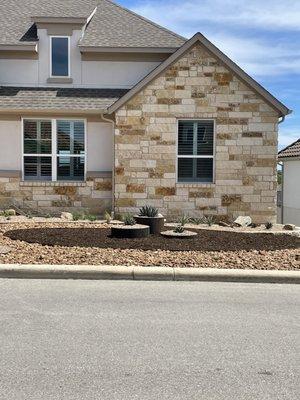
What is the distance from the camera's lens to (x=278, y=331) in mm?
6000

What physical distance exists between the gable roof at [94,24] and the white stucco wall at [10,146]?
9.77ft

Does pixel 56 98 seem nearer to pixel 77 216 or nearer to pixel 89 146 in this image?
pixel 89 146

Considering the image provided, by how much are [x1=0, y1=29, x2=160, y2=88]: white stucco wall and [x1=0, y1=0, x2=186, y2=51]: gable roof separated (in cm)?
42

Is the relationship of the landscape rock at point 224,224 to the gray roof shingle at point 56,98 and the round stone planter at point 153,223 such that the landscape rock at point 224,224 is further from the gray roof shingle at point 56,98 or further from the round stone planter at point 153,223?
the gray roof shingle at point 56,98

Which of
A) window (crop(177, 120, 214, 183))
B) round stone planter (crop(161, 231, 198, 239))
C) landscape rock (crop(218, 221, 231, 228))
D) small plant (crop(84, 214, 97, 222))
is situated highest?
window (crop(177, 120, 214, 183))

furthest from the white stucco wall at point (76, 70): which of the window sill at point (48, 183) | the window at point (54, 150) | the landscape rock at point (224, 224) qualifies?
the landscape rock at point (224, 224)

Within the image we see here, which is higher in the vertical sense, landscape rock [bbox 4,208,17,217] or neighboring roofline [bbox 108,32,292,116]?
neighboring roofline [bbox 108,32,292,116]

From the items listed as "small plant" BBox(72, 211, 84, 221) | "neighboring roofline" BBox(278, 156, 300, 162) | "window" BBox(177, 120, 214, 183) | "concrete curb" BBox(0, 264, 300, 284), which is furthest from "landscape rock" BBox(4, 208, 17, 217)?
"neighboring roofline" BBox(278, 156, 300, 162)

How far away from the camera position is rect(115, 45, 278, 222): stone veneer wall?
15.8 m

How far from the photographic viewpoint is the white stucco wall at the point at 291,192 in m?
24.2

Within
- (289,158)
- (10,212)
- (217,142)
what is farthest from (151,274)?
(289,158)

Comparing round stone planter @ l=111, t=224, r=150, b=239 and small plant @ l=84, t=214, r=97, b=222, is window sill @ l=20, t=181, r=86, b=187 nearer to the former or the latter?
small plant @ l=84, t=214, r=97, b=222

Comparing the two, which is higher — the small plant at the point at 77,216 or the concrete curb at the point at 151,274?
the small plant at the point at 77,216

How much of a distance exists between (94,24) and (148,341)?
1639cm
